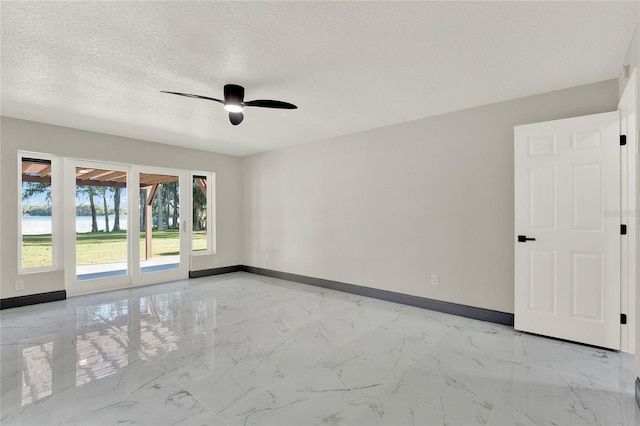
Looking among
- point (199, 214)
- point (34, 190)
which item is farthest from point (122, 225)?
point (199, 214)

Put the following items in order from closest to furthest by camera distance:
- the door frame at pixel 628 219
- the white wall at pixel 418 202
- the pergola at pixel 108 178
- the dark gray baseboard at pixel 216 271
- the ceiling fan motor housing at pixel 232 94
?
the door frame at pixel 628 219 → the ceiling fan motor housing at pixel 232 94 → the white wall at pixel 418 202 → the pergola at pixel 108 178 → the dark gray baseboard at pixel 216 271

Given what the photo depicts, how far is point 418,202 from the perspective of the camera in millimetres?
4133

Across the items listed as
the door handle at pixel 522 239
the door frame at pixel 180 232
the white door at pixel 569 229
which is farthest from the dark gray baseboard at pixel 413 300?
the door frame at pixel 180 232

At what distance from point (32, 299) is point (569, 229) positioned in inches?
264

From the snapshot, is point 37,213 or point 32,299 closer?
point 32,299

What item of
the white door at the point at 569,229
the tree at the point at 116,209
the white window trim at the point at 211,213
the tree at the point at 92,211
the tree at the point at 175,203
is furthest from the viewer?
the white window trim at the point at 211,213

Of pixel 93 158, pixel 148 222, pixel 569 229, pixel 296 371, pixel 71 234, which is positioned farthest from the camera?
pixel 148 222

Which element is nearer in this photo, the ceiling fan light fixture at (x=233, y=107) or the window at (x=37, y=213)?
the ceiling fan light fixture at (x=233, y=107)

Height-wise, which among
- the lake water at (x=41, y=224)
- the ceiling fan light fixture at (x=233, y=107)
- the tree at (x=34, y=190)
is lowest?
the lake water at (x=41, y=224)

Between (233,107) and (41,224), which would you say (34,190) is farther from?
(233,107)

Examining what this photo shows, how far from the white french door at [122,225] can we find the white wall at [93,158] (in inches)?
8.3

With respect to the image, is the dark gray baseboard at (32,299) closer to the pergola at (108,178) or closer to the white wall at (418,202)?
the pergola at (108,178)

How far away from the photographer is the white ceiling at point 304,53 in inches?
77.8

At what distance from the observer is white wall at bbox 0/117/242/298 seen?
13.4ft
